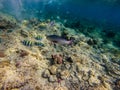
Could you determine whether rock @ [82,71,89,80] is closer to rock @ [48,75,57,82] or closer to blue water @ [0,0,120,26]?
rock @ [48,75,57,82]

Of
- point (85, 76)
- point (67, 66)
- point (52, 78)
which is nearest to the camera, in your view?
point (52, 78)

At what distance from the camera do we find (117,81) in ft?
20.1

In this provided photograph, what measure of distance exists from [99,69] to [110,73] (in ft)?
1.75

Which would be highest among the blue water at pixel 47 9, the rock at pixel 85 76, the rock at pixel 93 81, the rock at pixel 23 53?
the blue water at pixel 47 9

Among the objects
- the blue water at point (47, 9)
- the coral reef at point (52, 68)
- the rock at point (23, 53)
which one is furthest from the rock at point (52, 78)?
the blue water at point (47, 9)

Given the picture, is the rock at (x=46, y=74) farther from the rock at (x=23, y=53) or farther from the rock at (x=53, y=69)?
the rock at (x=23, y=53)

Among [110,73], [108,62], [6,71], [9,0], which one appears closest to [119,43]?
[108,62]

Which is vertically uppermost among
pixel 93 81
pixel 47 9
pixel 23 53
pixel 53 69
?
pixel 47 9

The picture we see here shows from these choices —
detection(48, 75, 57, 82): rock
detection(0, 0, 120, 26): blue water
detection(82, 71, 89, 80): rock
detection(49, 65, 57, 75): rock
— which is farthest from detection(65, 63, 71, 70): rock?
detection(0, 0, 120, 26): blue water

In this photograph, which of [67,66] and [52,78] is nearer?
[52,78]

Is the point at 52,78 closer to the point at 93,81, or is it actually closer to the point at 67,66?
the point at 67,66

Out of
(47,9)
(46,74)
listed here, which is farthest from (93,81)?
(47,9)

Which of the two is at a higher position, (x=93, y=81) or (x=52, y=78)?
(x=52, y=78)

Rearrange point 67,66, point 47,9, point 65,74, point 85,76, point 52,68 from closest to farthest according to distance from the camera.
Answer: point 65,74 < point 85,76 < point 52,68 < point 67,66 < point 47,9
